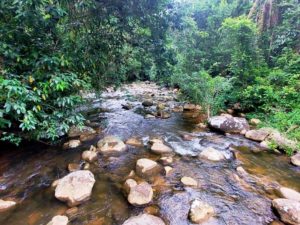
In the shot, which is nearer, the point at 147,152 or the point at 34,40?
the point at 34,40

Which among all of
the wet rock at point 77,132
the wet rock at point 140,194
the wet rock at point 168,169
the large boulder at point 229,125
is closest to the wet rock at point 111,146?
the wet rock at point 77,132

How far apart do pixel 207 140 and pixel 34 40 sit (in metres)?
4.81

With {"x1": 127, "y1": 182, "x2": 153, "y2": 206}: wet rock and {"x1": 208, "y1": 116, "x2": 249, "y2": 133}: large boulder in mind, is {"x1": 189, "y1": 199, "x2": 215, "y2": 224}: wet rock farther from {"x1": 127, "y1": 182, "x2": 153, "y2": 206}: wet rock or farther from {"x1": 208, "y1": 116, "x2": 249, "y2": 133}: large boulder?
{"x1": 208, "y1": 116, "x2": 249, "y2": 133}: large boulder

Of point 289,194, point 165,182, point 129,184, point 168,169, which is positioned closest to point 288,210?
point 289,194

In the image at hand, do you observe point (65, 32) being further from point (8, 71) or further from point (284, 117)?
point (284, 117)

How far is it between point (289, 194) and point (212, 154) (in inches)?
65.2

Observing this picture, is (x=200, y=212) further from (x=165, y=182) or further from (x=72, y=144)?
(x=72, y=144)

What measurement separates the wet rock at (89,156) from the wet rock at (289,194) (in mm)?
3760

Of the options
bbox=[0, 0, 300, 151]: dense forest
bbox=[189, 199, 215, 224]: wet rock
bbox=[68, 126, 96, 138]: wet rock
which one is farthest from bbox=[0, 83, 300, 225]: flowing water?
bbox=[0, 0, 300, 151]: dense forest

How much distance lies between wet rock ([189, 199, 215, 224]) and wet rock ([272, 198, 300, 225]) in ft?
3.16

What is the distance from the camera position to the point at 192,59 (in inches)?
411

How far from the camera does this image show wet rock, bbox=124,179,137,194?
345cm

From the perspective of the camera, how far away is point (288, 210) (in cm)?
288

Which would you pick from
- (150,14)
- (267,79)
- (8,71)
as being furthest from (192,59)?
(8,71)
